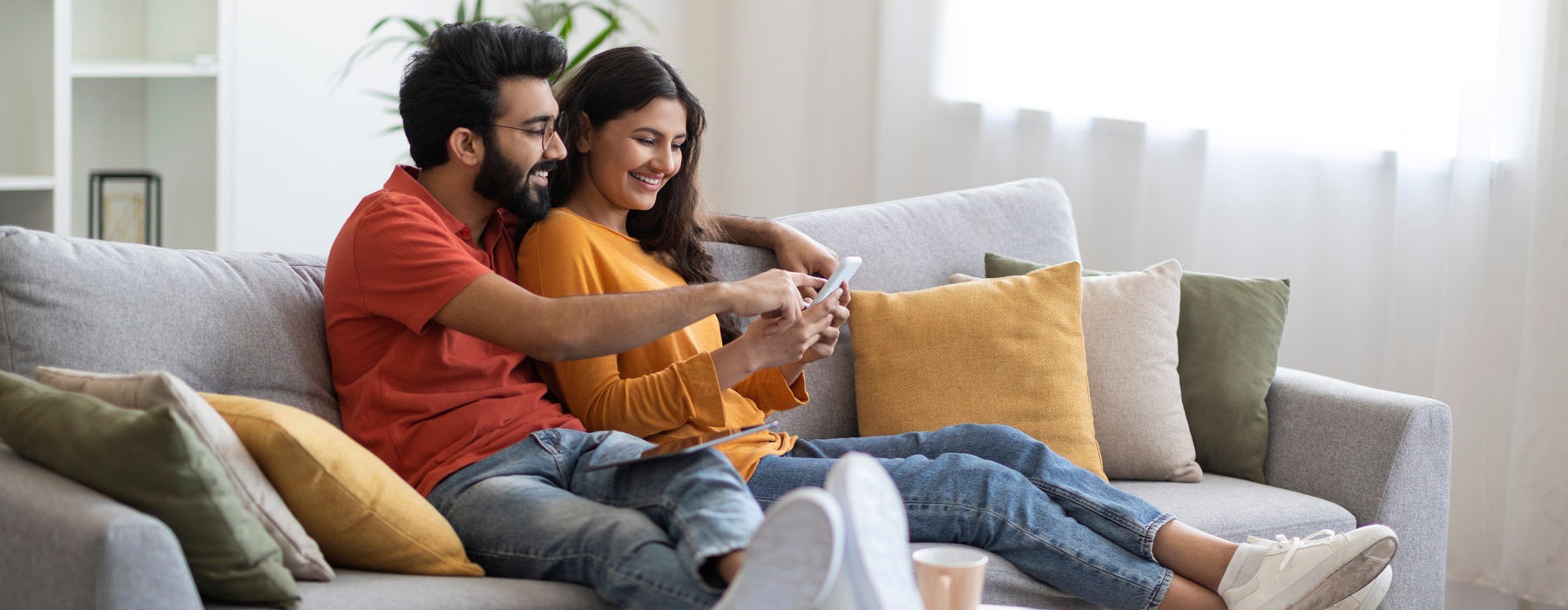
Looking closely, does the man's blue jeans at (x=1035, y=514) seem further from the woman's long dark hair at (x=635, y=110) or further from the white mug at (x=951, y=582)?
the white mug at (x=951, y=582)

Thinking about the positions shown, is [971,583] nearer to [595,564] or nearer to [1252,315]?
[595,564]

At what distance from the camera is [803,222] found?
101 inches

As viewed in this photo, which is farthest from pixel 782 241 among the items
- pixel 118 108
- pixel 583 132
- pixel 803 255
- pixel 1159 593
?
pixel 118 108

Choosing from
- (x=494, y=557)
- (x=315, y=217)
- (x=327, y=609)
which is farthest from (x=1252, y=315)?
(x=315, y=217)

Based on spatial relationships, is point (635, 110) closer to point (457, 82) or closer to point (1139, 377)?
point (457, 82)

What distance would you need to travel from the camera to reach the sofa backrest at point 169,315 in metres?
1.80

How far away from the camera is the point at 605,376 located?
2006 mm

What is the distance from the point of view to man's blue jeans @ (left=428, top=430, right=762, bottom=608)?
61.1 inches

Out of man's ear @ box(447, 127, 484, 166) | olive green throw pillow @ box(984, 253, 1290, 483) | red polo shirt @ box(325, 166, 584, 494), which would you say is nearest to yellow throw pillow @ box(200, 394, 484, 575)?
red polo shirt @ box(325, 166, 584, 494)

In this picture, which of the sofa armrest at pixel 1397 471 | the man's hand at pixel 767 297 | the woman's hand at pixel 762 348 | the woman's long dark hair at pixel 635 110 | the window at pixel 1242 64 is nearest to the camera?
the man's hand at pixel 767 297

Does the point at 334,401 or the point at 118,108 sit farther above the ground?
the point at 118,108

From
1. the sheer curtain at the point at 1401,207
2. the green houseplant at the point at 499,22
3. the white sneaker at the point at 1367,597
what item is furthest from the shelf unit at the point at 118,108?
the white sneaker at the point at 1367,597

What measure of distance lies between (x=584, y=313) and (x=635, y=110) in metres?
0.44

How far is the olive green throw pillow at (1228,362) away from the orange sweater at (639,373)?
0.67 m
